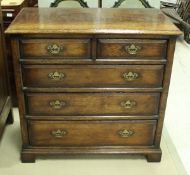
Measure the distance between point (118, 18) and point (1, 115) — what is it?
0.98m

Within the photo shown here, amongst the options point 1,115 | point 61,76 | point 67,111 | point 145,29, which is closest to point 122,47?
point 145,29

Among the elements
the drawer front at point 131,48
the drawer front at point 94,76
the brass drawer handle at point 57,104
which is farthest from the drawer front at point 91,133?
the drawer front at point 131,48

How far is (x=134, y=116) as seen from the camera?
1.84 meters

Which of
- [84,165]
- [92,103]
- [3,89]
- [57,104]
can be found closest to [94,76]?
[92,103]

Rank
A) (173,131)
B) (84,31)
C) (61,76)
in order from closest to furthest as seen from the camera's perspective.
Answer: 1. (84,31)
2. (61,76)
3. (173,131)

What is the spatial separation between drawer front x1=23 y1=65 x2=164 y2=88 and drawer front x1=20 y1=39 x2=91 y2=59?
0.23ft

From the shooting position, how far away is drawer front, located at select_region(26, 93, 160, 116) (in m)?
1.77

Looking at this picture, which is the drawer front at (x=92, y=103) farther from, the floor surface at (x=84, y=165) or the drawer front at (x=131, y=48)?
the floor surface at (x=84, y=165)

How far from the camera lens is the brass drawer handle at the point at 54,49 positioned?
1621 millimetres

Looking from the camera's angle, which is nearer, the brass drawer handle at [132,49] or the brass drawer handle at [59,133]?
the brass drawer handle at [132,49]

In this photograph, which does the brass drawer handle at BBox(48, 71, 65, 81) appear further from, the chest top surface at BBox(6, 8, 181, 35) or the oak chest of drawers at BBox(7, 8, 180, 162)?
the chest top surface at BBox(6, 8, 181, 35)

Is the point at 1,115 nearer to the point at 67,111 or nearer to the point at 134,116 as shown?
the point at 67,111

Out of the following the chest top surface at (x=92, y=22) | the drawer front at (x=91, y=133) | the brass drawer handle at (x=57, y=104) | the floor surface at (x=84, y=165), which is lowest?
the floor surface at (x=84, y=165)

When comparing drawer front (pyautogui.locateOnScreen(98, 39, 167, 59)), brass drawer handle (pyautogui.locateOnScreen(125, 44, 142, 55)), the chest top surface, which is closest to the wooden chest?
the chest top surface
